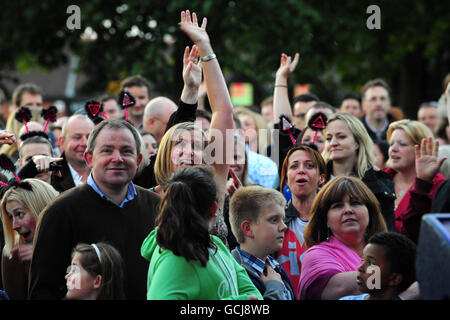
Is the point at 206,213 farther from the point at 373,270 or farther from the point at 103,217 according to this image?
the point at 373,270

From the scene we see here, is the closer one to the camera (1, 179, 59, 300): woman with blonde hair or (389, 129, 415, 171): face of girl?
(1, 179, 59, 300): woman with blonde hair

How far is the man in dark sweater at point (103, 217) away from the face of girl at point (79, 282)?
0.23 ft

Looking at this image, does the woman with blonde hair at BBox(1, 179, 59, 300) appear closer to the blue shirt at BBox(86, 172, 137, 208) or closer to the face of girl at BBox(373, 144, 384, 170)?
the blue shirt at BBox(86, 172, 137, 208)

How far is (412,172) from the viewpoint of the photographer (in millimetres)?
5934

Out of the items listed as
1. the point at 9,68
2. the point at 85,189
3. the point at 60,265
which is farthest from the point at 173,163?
the point at 9,68

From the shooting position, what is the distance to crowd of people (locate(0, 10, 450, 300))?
313cm

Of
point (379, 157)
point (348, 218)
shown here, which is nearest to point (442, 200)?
point (348, 218)

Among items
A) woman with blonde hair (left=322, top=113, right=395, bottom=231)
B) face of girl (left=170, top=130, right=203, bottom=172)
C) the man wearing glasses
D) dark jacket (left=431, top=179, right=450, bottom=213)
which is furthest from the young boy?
the man wearing glasses

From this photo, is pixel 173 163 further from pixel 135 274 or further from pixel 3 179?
pixel 3 179

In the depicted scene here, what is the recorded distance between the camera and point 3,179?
5520mm

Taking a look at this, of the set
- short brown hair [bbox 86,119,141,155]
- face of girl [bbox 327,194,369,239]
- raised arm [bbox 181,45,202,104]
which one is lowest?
face of girl [bbox 327,194,369,239]

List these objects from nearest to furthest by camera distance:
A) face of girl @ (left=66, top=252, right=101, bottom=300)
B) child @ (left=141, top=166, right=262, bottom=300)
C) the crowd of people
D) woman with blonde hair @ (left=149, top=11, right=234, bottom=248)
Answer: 1. child @ (left=141, top=166, right=262, bottom=300)
2. the crowd of people
3. face of girl @ (left=66, top=252, right=101, bottom=300)
4. woman with blonde hair @ (left=149, top=11, right=234, bottom=248)
